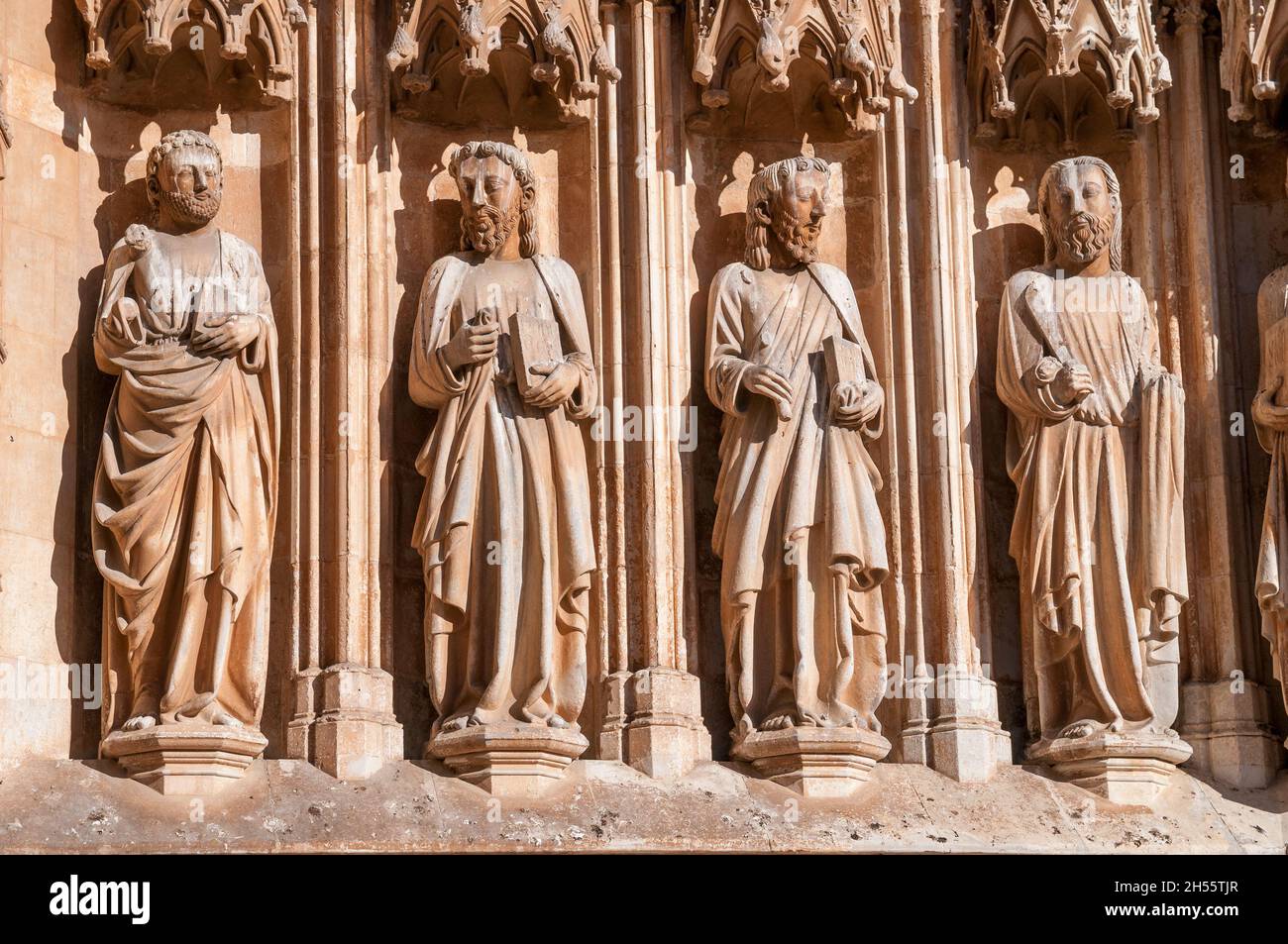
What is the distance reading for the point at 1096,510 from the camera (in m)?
13.8

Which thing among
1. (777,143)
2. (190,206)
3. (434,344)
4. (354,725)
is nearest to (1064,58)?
(777,143)

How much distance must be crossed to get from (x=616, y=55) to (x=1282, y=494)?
387 centimetres

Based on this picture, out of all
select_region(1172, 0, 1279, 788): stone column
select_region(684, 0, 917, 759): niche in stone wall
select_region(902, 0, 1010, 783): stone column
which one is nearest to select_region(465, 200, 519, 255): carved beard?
select_region(684, 0, 917, 759): niche in stone wall

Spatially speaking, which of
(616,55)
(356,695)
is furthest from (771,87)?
(356,695)

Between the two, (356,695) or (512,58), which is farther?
(512,58)

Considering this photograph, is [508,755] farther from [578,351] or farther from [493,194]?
[493,194]

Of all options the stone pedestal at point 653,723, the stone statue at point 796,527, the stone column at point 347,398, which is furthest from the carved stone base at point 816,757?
the stone column at point 347,398

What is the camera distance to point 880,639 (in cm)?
1358

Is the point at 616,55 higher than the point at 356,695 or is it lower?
higher

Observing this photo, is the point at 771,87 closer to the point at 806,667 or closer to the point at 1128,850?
the point at 806,667

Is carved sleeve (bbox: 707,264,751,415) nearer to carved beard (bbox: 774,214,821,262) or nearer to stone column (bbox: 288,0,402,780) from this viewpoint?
carved beard (bbox: 774,214,821,262)

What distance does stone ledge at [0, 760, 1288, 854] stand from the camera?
1255 cm

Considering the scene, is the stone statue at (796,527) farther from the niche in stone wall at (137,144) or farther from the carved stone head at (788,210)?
the niche in stone wall at (137,144)

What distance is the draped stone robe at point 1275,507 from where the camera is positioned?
13.7m
